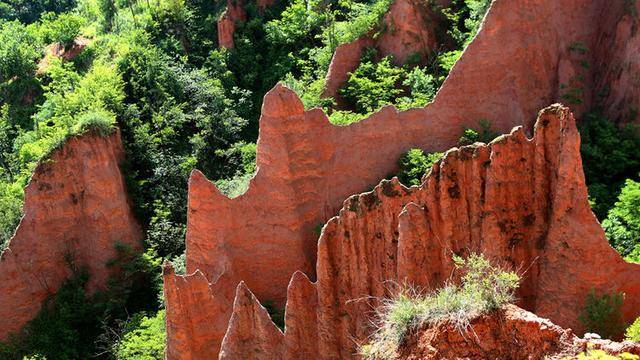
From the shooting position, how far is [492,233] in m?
19.2

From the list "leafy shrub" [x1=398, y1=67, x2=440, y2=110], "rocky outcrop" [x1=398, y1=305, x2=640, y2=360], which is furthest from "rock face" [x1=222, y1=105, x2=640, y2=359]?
"leafy shrub" [x1=398, y1=67, x2=440, y2=110]

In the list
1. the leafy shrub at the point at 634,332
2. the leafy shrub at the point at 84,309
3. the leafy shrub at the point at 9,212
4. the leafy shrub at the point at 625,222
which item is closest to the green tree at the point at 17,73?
the leafy shrub at the point at 9,212

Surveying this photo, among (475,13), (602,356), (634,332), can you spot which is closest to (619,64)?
(475,13)

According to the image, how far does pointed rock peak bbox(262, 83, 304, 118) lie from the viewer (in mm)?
27438

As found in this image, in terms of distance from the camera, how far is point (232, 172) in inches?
1548

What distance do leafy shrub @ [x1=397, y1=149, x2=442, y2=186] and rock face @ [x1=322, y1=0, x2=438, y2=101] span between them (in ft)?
28.3

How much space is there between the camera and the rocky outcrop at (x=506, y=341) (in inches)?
526

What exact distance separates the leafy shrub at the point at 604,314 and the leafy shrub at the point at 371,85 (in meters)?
14.8

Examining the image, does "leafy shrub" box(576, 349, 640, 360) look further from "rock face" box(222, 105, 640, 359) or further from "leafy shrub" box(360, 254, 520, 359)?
"rock face" box(222, 105, 640, 359)

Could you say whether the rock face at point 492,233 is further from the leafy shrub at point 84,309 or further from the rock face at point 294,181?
the leafy shrub at point 84,309

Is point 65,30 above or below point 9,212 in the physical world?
above

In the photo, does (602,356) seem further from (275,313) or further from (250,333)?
(275,313)

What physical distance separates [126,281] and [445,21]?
17015 mm

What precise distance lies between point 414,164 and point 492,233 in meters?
8.61
